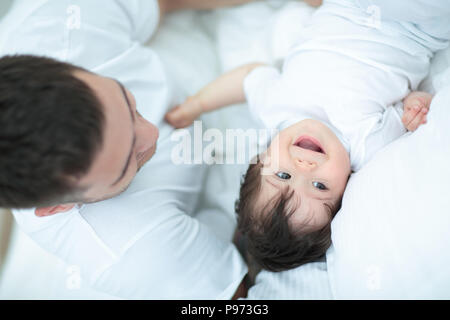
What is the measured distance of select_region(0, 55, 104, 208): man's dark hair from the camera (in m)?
0.50

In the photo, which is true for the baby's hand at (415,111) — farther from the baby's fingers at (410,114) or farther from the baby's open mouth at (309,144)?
the baby's open mouth at (309,144)

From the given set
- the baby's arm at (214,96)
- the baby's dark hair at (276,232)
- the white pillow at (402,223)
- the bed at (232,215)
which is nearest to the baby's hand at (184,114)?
the baby's arm at (214,96)

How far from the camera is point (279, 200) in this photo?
78 cm

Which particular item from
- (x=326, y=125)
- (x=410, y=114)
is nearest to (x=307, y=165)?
(x=326, y=125)

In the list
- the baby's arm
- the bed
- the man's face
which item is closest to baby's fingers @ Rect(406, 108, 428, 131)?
the bed

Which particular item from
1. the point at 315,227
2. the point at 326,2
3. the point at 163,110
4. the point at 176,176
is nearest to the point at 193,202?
the point at 176,176

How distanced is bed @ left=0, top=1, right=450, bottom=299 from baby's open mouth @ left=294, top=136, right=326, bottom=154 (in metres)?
Result: 0.14

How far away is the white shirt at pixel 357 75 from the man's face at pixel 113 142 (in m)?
0.45

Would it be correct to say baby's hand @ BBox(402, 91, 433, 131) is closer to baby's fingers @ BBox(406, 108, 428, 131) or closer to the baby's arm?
baby's fingers @ BBox(406, 108, 428, 131)

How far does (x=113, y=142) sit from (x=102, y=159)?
0.03 meters

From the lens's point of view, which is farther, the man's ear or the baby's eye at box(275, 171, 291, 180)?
the baby's eye at box(275, 171, 291, 180)

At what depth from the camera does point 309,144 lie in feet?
2.88

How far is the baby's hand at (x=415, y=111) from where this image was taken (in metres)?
0.76

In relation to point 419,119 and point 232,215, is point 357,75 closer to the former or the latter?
point 419,119
